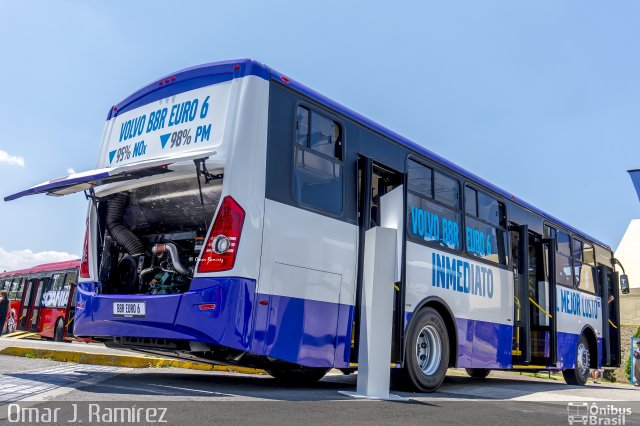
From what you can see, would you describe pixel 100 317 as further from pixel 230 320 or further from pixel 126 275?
pixel 230 320

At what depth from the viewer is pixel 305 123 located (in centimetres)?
669

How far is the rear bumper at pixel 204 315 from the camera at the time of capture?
573 centimetres

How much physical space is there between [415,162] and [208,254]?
3489 mm

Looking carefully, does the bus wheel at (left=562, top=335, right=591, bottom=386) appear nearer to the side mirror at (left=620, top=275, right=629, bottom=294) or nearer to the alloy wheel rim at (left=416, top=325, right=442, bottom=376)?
the side mirror at (left=620, top=275, right=629, bottom=294)

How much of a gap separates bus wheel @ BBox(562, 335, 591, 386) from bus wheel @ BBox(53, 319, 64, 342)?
1553cm

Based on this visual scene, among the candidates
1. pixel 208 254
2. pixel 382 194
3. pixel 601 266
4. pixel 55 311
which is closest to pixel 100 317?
pixel 208 254

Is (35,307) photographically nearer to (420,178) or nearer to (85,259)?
(85,259)

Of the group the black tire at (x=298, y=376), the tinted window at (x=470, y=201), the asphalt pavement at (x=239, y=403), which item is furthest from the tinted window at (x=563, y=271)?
the black tire at (x=298, y=376)

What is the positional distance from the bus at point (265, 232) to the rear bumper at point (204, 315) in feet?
0.04

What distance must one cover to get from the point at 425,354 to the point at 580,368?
620cm

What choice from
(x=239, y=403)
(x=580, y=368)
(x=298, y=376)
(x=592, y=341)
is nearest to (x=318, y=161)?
(x=239, y=403)

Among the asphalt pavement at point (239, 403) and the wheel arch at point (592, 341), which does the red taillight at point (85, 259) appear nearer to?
the asphalt pavement at point (239, 403)

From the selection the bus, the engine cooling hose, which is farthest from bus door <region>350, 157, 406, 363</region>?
the engine cooling hose

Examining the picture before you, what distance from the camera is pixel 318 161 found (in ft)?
22.3
